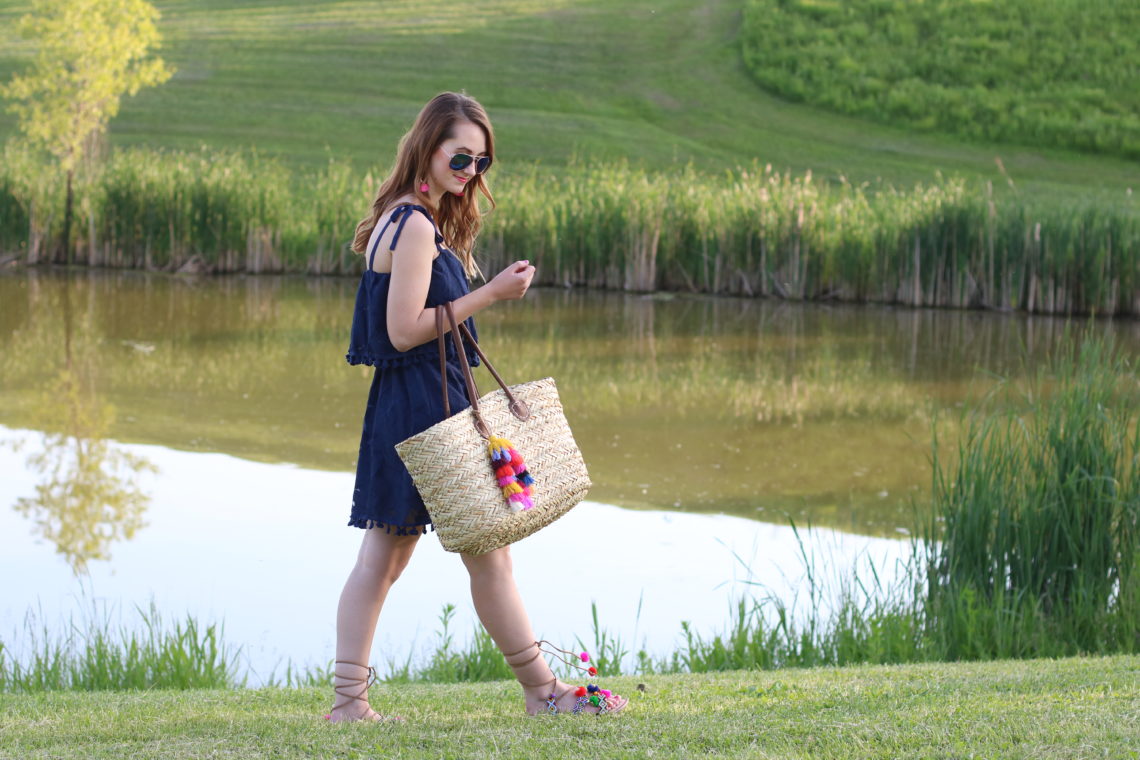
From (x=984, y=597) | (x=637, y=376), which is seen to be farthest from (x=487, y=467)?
(x=637, y=376)

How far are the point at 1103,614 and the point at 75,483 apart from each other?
4909mm

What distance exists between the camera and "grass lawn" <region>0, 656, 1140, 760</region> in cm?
302

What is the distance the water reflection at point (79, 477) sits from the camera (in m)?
6.52

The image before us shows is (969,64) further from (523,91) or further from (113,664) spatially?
(113,664)

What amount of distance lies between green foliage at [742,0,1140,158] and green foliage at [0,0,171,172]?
16566 mm

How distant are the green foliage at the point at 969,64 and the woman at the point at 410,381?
25925 mm

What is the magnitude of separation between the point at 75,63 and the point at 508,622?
1617 centimetres

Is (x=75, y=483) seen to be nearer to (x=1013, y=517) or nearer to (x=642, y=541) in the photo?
(x=642, y=541)

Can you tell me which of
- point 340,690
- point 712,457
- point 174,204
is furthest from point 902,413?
point 174,204

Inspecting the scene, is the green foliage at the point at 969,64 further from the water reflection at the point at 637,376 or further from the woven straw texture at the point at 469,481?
the woven straw texture at the point at 469,481

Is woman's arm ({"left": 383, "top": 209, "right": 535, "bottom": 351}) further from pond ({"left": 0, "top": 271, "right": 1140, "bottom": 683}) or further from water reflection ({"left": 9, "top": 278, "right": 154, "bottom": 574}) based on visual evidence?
water reflection ({"left": 9, "top": 278, "right": 154, "bottom": 574})

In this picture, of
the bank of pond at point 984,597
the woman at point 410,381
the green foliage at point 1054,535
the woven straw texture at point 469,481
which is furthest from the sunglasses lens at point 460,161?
the green foliage at point 1054,535

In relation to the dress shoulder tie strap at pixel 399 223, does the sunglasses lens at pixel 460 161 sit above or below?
above

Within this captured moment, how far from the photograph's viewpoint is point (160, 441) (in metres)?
8.38
